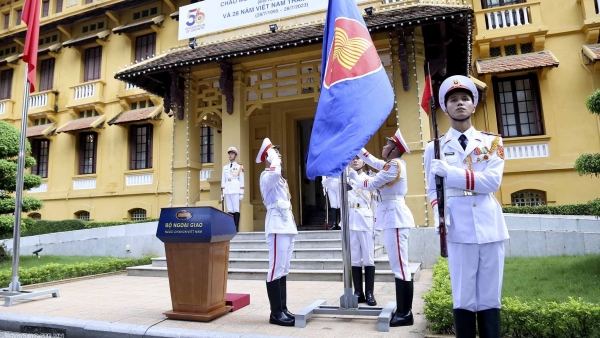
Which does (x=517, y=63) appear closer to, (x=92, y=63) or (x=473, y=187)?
(x=473, y=187)

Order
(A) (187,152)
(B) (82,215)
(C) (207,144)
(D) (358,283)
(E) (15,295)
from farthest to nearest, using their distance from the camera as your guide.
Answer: (B) (82,215) < (C) (207,144) < (A) (187,152) < (E) (15,295) < (D) (358,283)

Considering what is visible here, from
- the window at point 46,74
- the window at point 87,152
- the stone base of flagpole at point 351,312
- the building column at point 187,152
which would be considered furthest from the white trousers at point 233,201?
the window at point 46,74

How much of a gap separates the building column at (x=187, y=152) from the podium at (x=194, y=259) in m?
7.88

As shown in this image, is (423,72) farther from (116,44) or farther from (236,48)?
(116,44)

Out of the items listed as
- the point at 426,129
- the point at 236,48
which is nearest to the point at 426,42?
the point at 426,129

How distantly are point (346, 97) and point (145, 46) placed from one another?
672 inches

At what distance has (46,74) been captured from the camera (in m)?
21.4

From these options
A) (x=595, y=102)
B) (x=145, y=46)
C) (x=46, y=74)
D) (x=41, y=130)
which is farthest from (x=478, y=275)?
(x=46, y=74)

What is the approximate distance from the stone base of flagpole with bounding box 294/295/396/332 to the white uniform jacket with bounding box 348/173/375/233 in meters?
1.28

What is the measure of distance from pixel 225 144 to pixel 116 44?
11.1 m

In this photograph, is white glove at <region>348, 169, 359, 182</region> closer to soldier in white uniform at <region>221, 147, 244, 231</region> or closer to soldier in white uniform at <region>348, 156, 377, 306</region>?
soldier in white uniform at <region>348, 156, 377, 306</region>

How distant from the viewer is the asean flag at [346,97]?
15.4 feet

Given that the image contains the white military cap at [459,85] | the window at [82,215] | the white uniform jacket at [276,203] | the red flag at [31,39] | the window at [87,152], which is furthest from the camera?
the window at [87,152]

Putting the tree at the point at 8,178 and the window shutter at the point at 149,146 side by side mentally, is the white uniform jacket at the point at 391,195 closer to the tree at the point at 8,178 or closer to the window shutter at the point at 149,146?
the tree at the point at 8,178
